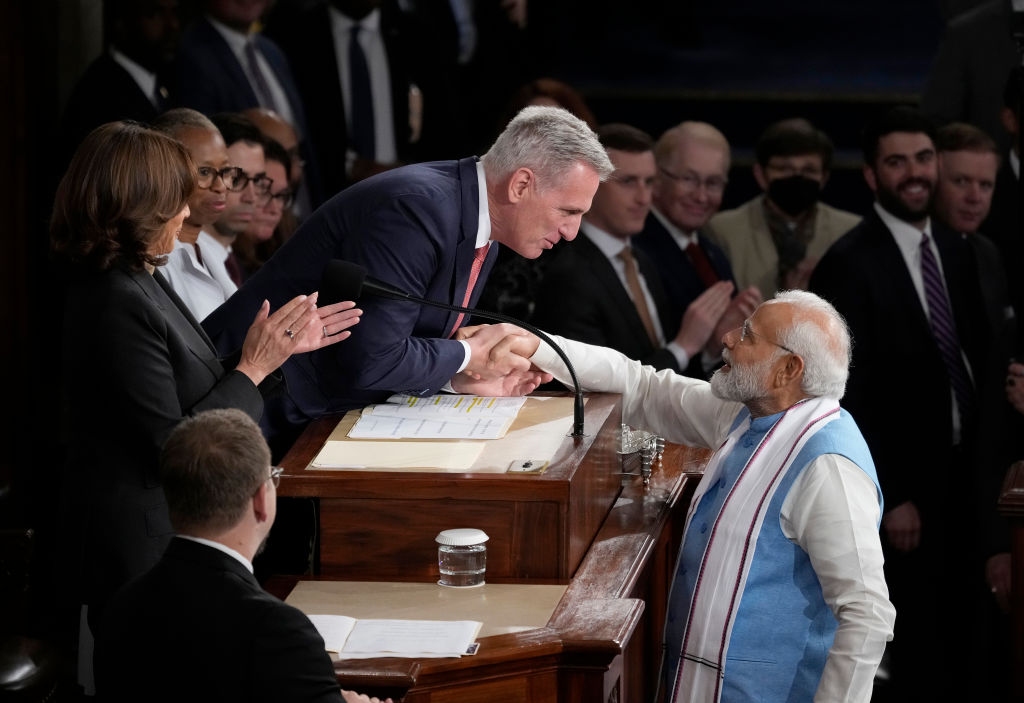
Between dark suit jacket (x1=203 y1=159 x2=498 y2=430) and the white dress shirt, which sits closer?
the white dress shirt

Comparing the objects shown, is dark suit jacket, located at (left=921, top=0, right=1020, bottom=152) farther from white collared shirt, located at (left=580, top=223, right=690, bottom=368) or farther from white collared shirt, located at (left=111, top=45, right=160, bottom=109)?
white collared shirt, located at (left=111, top=45, right=160, bottom=109)

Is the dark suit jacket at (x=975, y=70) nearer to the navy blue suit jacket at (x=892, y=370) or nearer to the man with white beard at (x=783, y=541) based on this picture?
the navy blue suit jacket at (x=892, y=370)

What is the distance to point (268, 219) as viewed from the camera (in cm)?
462

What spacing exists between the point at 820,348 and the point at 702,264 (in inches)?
90.9

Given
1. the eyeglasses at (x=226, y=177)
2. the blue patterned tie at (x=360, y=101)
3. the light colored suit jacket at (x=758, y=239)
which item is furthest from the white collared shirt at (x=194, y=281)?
the light colored suit jacket at (x=758, y=239)

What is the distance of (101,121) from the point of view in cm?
490

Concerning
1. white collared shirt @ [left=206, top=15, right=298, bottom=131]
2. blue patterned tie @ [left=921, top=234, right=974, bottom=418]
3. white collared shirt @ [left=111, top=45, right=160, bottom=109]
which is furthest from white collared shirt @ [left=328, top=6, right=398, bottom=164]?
blue patterned tie @ [left=921, top=234, right=974, bottom=418]

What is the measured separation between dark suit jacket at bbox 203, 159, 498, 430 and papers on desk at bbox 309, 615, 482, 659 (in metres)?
0.73

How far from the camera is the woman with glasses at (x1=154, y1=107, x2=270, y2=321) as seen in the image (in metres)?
3.86

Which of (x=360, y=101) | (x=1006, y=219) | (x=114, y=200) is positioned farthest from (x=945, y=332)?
(x=114, y=200)

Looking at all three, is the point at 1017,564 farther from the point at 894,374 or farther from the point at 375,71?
the point at 375,71

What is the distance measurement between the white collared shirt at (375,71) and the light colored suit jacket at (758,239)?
135 cm

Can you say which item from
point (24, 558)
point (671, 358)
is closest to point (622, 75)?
point (671, 358)

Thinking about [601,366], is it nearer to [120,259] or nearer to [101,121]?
[120,259]
